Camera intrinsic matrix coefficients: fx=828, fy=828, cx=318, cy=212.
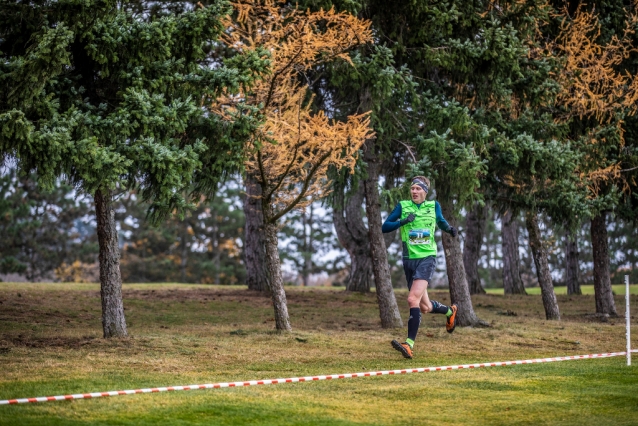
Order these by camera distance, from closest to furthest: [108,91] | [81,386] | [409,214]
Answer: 1. [81,386]
2. [409,214]
3. [108,91]

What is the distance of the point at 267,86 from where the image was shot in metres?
14.5

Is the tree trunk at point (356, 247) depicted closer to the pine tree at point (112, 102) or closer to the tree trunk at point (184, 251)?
the pine tree at point (112, 102)

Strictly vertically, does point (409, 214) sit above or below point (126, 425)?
above

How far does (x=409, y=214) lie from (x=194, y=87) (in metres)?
4.03

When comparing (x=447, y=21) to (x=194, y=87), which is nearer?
(x=194, y=87)

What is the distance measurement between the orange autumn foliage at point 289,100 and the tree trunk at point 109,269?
8.45 ft

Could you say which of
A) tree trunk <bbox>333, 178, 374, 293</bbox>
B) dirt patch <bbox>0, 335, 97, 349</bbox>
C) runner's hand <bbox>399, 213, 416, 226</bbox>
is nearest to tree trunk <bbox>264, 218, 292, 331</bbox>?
dirt patch <bbox>0, 335, 97, 349</bbox>

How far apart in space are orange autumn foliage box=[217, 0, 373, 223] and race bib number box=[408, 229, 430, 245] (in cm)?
321

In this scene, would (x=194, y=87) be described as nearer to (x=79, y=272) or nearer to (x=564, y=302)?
(x=564, y=302)

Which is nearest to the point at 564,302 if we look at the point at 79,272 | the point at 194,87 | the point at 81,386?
the point at 194,87

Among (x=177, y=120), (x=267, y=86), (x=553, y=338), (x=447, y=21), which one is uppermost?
(x=447, y=21)

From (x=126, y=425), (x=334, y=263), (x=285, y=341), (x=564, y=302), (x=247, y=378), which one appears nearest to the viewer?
(x=126, y=425)

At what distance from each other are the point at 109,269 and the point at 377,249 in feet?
19.3

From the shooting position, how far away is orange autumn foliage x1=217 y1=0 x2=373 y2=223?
554 inches
